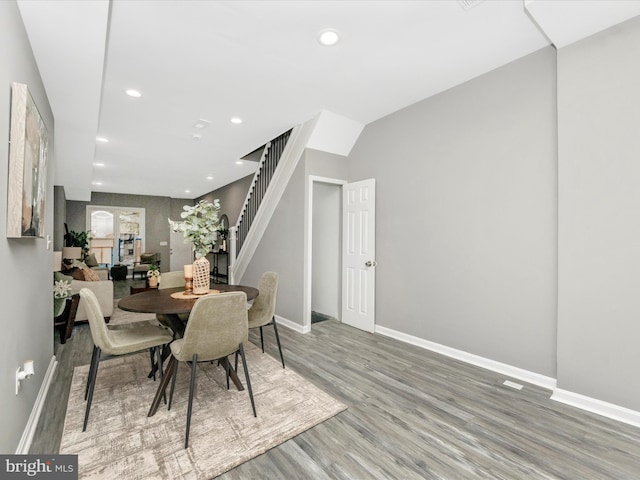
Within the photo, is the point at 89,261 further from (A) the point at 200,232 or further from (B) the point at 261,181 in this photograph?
(A) the point at 200,232

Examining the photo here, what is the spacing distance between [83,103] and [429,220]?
3713mm

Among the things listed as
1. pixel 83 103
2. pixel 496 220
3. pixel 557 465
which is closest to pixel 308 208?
pixel 496 220

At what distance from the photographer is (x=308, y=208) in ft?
13.4

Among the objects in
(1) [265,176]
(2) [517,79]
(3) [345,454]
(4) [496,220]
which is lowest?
(3) [345,454]

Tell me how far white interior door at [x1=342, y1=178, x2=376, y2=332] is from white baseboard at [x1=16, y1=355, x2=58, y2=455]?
10.8 feet

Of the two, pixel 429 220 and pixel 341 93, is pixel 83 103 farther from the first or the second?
pixel 429 220

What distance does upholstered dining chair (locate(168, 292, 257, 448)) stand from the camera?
6.24 ft

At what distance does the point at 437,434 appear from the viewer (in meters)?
1.95

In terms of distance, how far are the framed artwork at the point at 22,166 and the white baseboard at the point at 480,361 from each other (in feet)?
11.6

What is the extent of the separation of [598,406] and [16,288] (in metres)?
3.88

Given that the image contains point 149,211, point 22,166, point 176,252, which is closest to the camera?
point 22,166

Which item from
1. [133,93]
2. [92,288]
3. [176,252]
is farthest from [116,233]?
[133,93]

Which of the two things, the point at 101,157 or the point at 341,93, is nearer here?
the point at 341,93

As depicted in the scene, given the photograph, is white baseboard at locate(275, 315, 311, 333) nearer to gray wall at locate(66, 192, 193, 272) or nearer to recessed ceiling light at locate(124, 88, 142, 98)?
recessed ceiling light at locate(124, 88, 142, 98)
